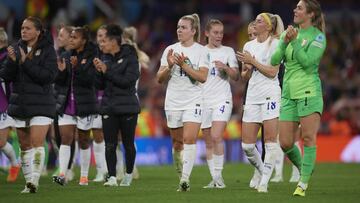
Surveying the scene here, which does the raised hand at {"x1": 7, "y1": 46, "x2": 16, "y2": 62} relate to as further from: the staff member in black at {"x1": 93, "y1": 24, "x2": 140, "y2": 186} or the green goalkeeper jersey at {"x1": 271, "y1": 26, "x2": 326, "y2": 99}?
the green goalkeeper jersey at {"x1": 271, "y1": 26, "x2": 326, "y2": 99}

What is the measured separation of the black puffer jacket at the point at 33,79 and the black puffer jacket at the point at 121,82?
146 cm

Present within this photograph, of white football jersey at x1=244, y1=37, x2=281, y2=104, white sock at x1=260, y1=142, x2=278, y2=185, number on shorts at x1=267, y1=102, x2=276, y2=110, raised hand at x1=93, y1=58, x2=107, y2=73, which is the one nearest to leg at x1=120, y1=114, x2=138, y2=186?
raised hand at x1=93, y1=58, x2=107, y2=73

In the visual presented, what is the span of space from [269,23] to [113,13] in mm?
16934

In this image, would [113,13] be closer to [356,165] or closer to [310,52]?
[356,165]

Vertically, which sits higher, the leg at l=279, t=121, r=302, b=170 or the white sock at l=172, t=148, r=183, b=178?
the leg at l=279, t=121, r=302, b=170

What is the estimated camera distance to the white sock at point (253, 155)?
1505 cm

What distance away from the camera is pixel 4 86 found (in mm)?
16438

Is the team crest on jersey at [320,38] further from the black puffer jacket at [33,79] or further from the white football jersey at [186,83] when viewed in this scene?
the black puffer jacket at [33,79]

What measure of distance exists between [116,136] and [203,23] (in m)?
17.8

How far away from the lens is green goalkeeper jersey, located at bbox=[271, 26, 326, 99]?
1340 centimetres

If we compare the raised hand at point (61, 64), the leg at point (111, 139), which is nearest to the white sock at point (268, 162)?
the leg at point (111, 139)

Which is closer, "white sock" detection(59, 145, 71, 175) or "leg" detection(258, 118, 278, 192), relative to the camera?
"leg" detection(258, 118, 278, 192)

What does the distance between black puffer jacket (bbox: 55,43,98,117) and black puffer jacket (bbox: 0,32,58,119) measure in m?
2.06

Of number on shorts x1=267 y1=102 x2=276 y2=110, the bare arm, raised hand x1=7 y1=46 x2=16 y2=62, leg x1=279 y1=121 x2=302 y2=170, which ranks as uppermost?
raised hand x1=7 y1=46 x2=16 y2=62
